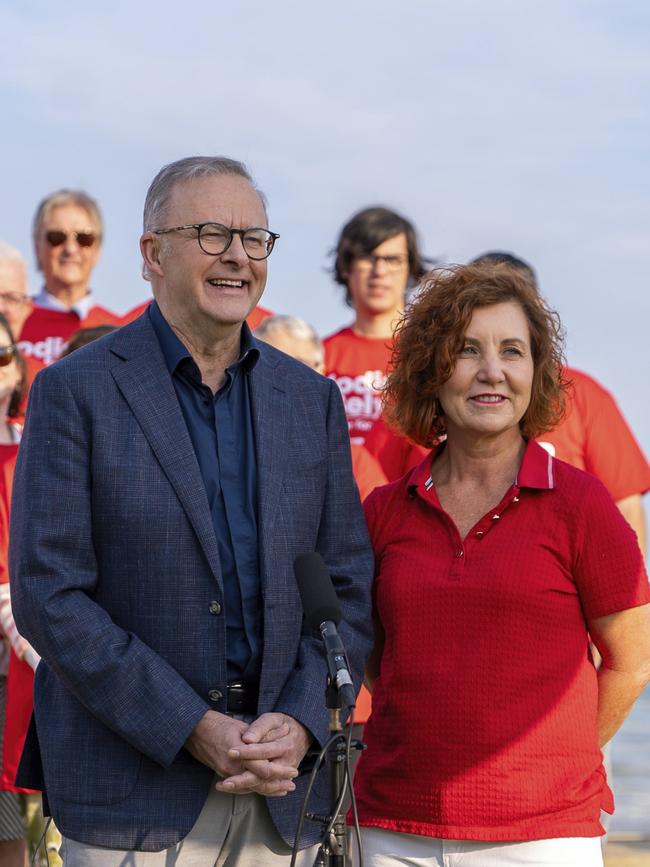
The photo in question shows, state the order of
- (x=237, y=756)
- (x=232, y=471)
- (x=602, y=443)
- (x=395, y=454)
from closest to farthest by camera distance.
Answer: (x=237, y=756) → (x=232, y=471) → (x=602, y=443) → (x=395, y=454)

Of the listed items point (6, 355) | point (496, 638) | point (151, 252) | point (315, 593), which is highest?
point (151, 252)

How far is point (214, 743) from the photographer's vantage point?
11.4 feet

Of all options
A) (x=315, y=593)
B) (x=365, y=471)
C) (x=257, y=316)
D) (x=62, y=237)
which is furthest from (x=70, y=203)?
(x=315, y=593)

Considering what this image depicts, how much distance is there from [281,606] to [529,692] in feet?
2.19

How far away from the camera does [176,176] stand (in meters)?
3.80

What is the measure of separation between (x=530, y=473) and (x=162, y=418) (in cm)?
99

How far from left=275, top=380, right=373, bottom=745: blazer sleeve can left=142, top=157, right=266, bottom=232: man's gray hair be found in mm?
639

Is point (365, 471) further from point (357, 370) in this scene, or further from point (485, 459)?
point (485, 459)

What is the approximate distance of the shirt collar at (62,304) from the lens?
8.06 meters

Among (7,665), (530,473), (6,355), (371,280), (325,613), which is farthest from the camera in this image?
(371,280)

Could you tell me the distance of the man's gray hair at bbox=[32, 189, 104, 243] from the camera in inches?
326

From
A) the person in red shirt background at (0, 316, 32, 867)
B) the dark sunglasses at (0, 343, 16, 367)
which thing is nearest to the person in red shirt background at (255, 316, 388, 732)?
the dark sunglasses at (0, 343, 16, 367)

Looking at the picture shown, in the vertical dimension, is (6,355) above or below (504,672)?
above

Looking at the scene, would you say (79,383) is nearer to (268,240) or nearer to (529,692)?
(268,240)
